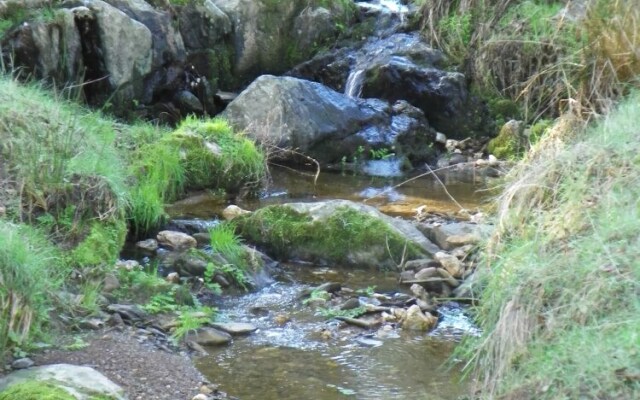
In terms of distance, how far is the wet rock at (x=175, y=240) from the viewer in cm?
617

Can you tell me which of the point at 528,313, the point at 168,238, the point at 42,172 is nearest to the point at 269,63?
the point at 168,238

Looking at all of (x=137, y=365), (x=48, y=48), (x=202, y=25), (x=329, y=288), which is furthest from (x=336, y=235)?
(x=202, y=25)

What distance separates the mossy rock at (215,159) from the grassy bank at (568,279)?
3.51m

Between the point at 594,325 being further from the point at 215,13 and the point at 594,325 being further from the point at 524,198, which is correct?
the point at 215,13

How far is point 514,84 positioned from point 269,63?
2976mm

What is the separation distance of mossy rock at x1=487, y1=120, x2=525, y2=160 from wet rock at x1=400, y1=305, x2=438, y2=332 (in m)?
4.45

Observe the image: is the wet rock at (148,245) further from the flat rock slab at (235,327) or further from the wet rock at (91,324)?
the wet rock at (91,324)

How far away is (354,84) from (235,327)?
620cm

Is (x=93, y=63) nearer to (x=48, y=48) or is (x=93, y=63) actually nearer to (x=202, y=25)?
(x=48, y=48)

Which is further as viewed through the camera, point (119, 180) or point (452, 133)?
point (452, 133)

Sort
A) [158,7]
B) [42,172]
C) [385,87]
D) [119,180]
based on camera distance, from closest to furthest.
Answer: [42,172] → [119,180] → [158,7] → [385,87]

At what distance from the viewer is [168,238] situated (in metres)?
6.21

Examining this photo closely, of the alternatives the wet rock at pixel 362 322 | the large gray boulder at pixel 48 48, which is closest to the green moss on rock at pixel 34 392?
the wet rock at pixel 362 322

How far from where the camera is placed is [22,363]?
3.82 meters
